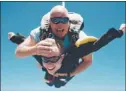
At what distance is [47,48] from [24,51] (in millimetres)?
272

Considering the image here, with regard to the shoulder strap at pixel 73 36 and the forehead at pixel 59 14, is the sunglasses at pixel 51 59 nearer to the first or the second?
the shoulder strap at pixel 73 36

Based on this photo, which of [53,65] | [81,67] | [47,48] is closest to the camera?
[47,48]

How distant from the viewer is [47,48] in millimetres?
2576

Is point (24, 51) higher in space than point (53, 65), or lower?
higher

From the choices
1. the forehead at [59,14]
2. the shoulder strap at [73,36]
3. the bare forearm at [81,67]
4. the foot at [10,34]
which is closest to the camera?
the forehead at [59,14]

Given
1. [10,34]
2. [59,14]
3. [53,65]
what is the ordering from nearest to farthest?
[59,14], [53,65], [10,34]

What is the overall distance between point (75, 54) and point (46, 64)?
0.78 feet

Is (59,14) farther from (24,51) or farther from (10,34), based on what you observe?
(10,34)

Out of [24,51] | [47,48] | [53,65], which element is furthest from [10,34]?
[47,48]

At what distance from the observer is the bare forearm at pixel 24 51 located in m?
2.68

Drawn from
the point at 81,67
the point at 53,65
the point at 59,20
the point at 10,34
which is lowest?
the point at 81,67

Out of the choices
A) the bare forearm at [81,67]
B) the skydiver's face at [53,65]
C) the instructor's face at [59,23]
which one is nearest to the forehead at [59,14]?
the instructor's face at [59,23]

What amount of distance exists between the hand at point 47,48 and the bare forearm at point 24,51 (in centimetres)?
6

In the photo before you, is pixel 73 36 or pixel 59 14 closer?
pixel 59 14
